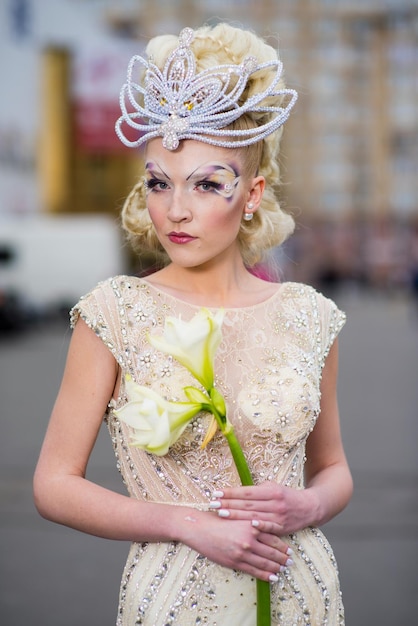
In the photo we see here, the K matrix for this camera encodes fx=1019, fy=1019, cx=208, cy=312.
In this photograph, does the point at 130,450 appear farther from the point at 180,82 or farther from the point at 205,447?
the point at 180,82

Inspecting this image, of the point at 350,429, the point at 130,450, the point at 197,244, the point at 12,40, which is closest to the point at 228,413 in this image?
the point at 130,450

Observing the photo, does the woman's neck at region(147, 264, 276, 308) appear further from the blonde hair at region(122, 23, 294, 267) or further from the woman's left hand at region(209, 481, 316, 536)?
the woman's left hand at region(209, 481, 316, 536)

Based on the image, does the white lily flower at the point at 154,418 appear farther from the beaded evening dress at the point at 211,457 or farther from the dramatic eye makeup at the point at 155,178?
the dramatic eye makeup at the point at 155,178

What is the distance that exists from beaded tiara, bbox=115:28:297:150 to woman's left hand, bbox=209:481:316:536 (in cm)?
76

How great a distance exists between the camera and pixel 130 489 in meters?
2.30

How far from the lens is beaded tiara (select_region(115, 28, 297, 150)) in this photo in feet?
7.36

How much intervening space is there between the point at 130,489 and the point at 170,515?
0.61 ft

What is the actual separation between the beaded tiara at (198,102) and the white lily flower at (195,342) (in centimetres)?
51

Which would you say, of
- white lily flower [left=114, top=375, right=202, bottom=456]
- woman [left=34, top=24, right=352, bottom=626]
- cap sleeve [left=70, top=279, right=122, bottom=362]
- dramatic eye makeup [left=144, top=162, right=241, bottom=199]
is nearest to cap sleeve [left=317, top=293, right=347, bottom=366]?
woman [left=34, top=24, right=352, bottom=626]

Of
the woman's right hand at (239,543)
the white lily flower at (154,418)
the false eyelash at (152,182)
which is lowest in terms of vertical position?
the woman's right hand at (239,543)

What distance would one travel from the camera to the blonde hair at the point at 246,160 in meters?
2.35

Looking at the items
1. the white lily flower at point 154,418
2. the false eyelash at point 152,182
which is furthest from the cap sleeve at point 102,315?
the white lily flower at point 154,418

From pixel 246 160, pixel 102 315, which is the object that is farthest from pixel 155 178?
pixel 102 315

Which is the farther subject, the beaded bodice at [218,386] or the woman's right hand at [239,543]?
the beaded bodice at [218,386]
